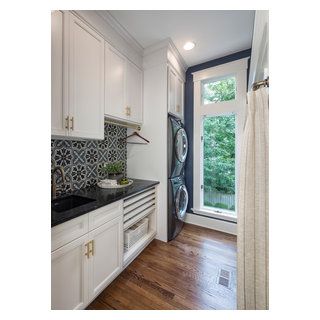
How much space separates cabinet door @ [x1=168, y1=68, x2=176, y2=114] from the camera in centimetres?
210

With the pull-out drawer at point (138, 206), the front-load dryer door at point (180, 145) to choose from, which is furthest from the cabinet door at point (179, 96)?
the pull-out drawer at point (138, 206)

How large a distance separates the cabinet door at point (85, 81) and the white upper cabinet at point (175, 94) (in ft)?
3.06

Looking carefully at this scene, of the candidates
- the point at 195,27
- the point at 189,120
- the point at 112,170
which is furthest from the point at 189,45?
the point at 112,170

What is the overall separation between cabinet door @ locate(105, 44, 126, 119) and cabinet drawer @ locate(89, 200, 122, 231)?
95 cm

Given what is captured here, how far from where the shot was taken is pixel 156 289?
4.48 ft

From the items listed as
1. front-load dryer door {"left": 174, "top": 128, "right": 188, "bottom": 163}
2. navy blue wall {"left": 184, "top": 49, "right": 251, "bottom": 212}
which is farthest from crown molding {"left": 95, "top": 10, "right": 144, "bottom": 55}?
front-load dryer door {"left": 174, "top": 128, "right": 188, "bottom": 163}

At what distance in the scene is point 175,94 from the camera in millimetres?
2309

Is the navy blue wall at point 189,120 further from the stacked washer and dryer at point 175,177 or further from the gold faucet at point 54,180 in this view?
the gold faucet at point 54,180

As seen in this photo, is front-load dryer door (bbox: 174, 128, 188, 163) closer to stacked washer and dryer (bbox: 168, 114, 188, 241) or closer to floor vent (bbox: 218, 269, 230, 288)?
stacked washer and dryer (bbox: 168, 114, 188, 241)

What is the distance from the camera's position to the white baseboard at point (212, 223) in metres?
2.35

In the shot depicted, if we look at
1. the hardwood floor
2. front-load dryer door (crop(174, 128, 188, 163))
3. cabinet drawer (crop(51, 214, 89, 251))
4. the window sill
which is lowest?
the hardwood floor

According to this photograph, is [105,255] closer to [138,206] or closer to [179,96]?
[138,206]
